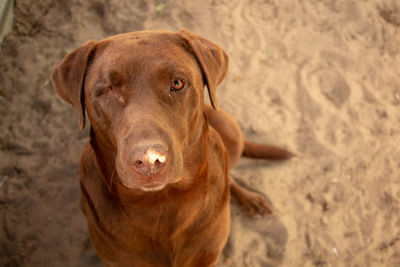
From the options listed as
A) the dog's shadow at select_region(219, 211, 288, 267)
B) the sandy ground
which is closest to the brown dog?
the dog's shadow at select_region(219, 211, 288, 267)

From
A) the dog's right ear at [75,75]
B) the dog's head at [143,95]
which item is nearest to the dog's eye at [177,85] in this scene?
the dog's head at [143,95]

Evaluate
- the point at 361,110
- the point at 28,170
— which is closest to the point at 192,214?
the point at 28,170

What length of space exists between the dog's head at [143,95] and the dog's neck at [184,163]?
0.03m

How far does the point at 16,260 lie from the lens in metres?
2.98

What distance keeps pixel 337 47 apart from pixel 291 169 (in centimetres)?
148

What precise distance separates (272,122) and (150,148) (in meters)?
2.23

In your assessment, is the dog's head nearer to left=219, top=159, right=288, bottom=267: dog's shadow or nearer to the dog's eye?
the dog's eye

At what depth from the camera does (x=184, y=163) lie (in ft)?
6.48

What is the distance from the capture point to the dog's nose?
1.48m

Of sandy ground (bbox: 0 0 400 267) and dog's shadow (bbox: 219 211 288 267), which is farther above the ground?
sandy ground (bbox: 0 0 400 267)

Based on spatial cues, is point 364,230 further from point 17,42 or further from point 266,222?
point 17,42

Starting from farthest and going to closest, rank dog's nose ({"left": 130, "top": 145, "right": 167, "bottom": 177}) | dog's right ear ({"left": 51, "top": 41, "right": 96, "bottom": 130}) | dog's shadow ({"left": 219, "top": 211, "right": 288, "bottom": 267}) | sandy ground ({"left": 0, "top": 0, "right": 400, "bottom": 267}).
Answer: sandy ground ({"left": 0, "top": 0, "right": 400, "bottom": 267}) < dog's shadow ({"left": 219, "top": 211, "right": 288, "bottom": 267}) < dog's right ear ({"left": 51, "top": 41, "right": 96, "bottom": 130}) < dog's nose ({"left": 130, "top": 145, "right": 167, "bottom": 177})

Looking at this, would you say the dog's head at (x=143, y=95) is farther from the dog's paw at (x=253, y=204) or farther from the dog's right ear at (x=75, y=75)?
the dog's paw at (x=253, y=204)

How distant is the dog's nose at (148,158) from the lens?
1481 mm
